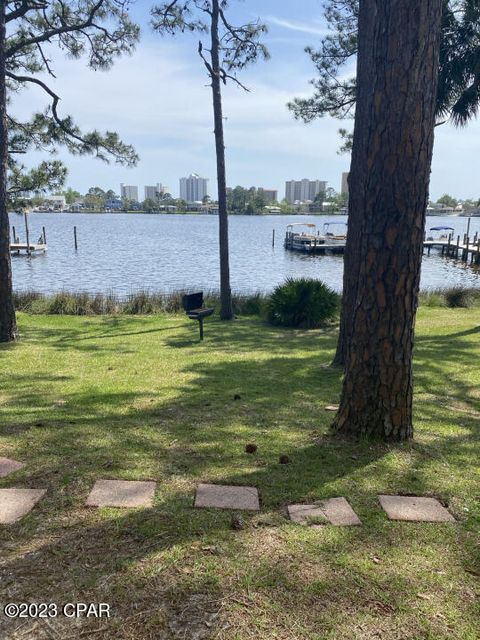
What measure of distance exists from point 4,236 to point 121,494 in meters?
6.08

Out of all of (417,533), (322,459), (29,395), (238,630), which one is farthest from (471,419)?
(29,395)

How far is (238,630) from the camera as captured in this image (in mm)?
1722

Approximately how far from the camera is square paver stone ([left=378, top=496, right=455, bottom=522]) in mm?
2561

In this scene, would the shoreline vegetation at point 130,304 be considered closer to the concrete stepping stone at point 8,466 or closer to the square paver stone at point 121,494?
the concrete stepping stone at point 8,466

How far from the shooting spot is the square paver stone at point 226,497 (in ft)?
8.55

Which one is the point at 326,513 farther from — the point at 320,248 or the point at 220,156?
the point at 320,248

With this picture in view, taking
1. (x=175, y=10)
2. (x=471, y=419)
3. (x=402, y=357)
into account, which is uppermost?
(x=175, y=10)

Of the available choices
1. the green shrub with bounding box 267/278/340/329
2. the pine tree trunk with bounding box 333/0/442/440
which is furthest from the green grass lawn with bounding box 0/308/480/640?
the green shrub with bounding box 267/278/340/329

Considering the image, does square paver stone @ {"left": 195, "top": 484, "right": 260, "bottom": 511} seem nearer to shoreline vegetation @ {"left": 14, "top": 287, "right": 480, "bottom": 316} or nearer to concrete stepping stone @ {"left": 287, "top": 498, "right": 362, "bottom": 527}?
concrete stepping stone @ {"left": 287, "top": 498, "right": 362, "bottom": 527}

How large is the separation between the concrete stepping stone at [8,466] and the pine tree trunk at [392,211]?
2.13m

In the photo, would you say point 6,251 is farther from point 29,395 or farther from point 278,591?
point 278,591

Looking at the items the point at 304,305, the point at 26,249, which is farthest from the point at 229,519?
the point at 26,249

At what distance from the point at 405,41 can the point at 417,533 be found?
2.77m

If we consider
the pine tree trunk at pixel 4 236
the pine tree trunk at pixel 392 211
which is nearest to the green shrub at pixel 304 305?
the pine tree trunk at pixel 4 236
